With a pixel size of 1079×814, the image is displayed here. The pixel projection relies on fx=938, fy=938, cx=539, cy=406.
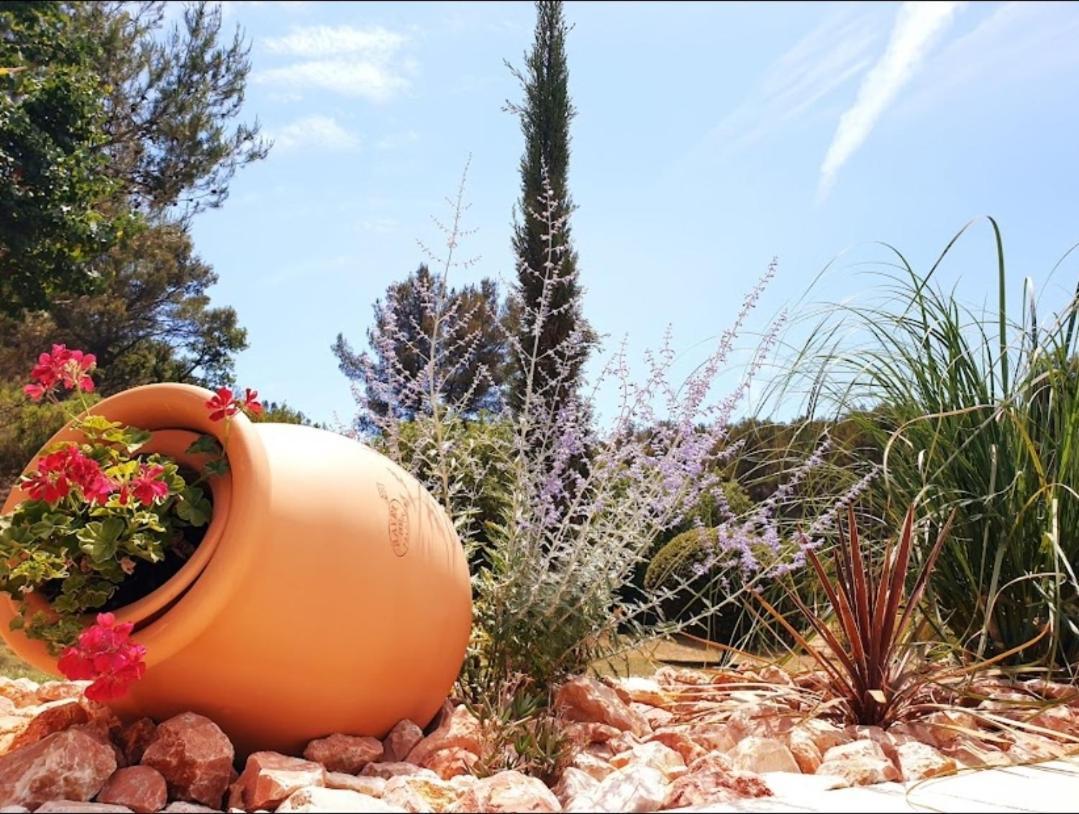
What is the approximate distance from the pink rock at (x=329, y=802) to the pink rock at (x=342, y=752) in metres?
0.39

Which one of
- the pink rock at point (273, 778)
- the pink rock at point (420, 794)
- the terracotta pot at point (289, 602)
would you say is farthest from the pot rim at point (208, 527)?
the pink rock at point (420, 794)

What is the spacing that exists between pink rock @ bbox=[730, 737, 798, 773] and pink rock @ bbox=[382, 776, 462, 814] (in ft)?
2.55

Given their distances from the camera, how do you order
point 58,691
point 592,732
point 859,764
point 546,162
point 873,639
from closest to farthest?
point 859,764
point 592,732
point 873,639
point 58,691
point 546,162

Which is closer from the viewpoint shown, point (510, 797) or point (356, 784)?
point (510, 797)

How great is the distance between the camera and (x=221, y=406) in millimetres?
2312

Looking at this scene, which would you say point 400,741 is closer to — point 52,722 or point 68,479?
point 52,722

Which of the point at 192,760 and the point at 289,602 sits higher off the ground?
the point at 289,602

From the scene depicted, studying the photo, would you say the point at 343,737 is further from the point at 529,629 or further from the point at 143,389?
the point at 143,389

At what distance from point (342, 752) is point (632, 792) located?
0.77 metres

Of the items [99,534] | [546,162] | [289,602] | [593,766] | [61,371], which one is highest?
[546,162]

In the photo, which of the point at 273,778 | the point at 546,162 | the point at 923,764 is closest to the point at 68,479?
the point at 273,778

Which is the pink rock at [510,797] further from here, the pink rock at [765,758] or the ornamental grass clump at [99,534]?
the ornamental grass clump at [99,534]

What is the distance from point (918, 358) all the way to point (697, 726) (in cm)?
178

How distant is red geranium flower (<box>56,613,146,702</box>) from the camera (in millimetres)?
2002
